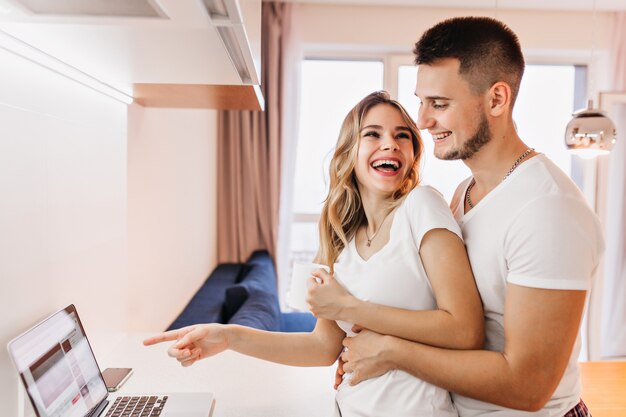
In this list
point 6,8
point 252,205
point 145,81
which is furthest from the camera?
point 252,205

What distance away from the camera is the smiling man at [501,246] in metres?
0.93

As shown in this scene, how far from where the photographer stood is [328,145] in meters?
4.41

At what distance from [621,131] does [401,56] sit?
6.39 feet

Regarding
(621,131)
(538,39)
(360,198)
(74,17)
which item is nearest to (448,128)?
(360,198)

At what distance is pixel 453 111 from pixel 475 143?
0.29 feet

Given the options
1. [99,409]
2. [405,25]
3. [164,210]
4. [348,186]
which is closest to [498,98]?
[348,186]

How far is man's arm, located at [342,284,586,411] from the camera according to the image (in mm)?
928

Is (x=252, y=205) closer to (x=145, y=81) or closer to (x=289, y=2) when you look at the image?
(x=289, y=2)

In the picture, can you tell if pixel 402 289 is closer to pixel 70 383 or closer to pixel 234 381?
pixel 234 381

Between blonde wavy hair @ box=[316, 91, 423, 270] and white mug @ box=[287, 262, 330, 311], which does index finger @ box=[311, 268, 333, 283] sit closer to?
blonde wavy hair @ box=[316, 91, 423, 270]

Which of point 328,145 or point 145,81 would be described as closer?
point 145,81

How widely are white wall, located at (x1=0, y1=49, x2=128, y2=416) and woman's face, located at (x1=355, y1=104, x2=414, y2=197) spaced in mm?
718

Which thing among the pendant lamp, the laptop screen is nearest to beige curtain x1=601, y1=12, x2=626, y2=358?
the pendant lamp

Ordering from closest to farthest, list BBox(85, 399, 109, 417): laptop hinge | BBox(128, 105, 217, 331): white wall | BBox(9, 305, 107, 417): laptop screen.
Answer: BBox(9, 305, 107, 417): laptop screen < BBox(85, 399, 109, 417): laptop hinge < BBox(128, 105, 217, 331): white wall
